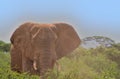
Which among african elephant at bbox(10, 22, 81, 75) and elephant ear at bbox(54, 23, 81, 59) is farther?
elephant ear at bbox(54, 23, 81, 59)

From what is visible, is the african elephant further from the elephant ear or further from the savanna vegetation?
the savanna vegetation

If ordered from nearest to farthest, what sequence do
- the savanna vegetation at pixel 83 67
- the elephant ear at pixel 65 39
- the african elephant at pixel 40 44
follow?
the savanna vegetation at pixel 83 67
the african elephant at pixel 40 44
the elephant ear at pixel 65 39

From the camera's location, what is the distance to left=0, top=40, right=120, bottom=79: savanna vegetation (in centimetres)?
871

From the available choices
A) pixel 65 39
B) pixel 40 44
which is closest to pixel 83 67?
pixel 40 44

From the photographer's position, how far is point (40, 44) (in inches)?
464

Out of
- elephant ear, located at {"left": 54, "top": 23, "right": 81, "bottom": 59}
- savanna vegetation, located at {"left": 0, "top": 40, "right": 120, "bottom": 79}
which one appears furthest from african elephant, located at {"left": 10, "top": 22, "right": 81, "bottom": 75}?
savanna vegetation, located at {"left": 0, "top": 40, "right": 120, "bottom": 79}

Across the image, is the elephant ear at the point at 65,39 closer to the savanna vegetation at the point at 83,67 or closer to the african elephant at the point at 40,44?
the african elephant at the point at 40,44

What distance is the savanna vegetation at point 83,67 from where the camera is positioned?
28.6 ft

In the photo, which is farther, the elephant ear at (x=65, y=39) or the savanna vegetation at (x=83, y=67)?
the elephant ear at (x=65, y=39)

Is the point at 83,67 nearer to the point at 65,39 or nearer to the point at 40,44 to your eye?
the point at 40,44

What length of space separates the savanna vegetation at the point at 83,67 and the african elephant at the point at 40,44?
340 millimetres

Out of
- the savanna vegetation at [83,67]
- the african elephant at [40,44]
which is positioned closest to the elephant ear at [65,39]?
the african elephant at [40,44]

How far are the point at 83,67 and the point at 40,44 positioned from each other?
1.03 meters

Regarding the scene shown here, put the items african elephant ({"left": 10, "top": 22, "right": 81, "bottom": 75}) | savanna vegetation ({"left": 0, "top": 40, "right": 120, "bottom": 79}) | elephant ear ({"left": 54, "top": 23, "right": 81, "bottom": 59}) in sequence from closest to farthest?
1. savanna vegetation ({"left": 0, "top": 40, "right": 120, "bottom": 79})
2. african elephant ({"left": 10, "top": 22, "right": 81, "bottom": 75})
3. elephant ear ({"left": 54, "top": 23, "right": 81, "bottom": 59})
